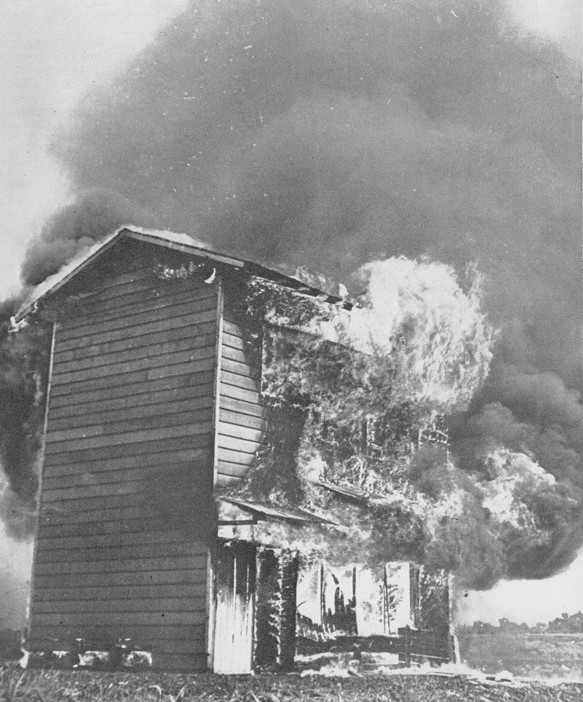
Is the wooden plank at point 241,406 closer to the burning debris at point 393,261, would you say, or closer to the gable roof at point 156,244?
the burning debris at point 393,261

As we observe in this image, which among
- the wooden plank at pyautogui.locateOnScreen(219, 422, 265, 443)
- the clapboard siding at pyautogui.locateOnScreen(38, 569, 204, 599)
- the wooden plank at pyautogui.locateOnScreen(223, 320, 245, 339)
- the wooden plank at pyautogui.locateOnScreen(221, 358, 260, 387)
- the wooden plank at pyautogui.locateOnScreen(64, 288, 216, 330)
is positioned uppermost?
the wooden plank at pyautogui.locateOnScreen(64, 288, 216, 330)

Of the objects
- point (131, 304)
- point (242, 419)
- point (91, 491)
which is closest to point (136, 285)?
point (131, 304)

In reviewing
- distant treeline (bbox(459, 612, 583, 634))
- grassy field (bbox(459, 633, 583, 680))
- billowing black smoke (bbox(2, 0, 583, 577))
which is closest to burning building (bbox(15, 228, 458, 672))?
billowing black smoke (bbox(2, 0, 583, 577))

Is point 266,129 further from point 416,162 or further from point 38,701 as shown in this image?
point 38,701

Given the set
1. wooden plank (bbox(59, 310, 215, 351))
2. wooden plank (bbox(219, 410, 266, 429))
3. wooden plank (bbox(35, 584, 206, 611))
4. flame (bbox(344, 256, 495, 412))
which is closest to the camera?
wooden plank (bbox(35, 584, 206, 611))

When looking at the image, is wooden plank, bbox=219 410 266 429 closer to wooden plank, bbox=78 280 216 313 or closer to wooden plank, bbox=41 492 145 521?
wooden plank, bbox=41 492 145 521

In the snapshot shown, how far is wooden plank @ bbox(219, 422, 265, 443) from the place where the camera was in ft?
41.2

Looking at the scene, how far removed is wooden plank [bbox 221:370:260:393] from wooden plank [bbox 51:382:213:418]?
10.6 inches

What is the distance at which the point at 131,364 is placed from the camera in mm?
12898

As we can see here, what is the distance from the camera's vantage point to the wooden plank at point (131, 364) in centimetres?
1270

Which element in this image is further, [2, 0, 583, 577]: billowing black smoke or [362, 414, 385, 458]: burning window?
[362, 414, 385, 458]: burning window

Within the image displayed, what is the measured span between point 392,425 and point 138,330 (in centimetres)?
432

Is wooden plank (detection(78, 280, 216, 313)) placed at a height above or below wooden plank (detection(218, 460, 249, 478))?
above

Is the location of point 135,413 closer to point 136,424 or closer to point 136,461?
point 136,424
